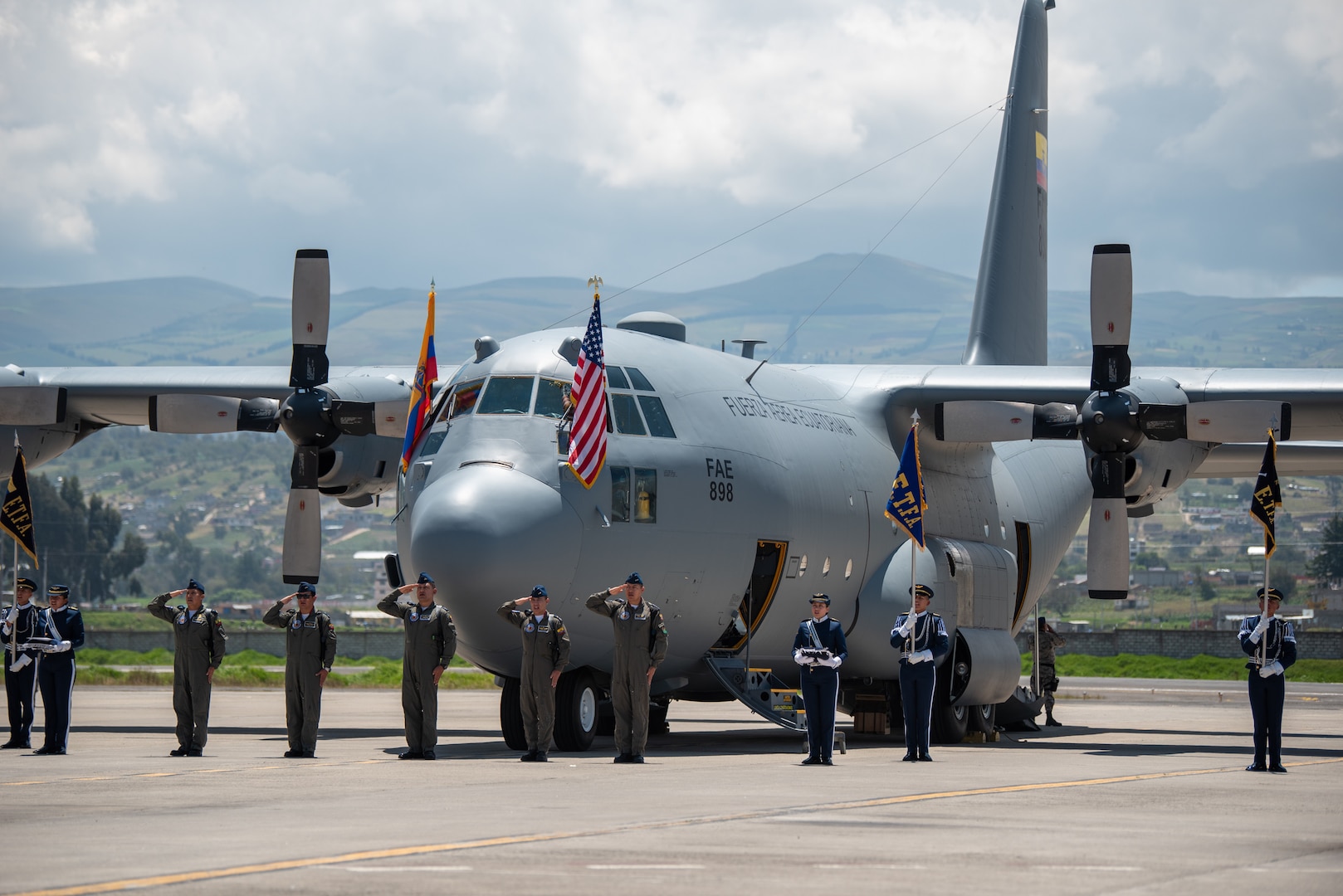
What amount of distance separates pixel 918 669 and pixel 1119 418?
419cm

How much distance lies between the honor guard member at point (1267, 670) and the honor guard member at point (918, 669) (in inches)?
105

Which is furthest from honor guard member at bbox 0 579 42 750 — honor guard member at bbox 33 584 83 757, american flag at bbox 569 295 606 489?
american flag at bbox 569 295 606 489

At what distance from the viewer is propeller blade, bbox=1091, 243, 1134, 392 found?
18734mm

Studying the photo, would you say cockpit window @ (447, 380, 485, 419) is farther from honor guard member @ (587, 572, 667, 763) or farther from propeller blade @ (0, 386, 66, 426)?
propeller blade @ (0, 386, 66, 426)

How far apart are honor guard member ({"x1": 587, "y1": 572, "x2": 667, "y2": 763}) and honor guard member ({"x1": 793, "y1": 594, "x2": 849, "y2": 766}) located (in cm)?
126

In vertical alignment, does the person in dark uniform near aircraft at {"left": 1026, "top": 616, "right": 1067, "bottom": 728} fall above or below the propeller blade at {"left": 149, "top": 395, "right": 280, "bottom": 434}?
below

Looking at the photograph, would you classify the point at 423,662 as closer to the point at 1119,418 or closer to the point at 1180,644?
the point at 1119,418

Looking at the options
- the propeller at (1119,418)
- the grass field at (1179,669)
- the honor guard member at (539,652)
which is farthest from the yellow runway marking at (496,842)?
the grass field at (1179,669)

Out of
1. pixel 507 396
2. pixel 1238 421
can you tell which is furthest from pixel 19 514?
pixel 1238 421

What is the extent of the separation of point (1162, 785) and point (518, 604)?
5561 mm

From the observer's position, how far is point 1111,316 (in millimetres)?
18828

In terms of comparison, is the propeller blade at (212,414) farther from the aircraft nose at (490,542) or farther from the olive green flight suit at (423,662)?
the olive green flight suit at (423,662)

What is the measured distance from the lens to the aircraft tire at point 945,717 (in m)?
20.0

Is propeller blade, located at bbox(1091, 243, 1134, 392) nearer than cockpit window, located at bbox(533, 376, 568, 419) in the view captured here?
No
